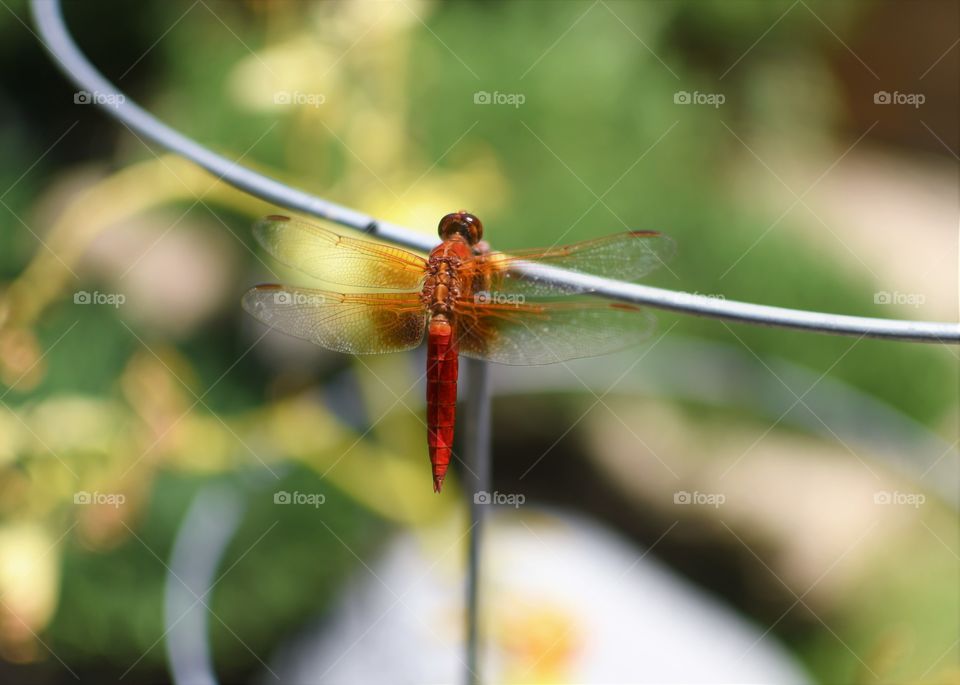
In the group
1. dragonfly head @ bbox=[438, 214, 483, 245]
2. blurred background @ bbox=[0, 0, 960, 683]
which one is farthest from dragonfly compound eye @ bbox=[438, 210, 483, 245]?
blurred background @ bbox=[0, 0, 960, 683]

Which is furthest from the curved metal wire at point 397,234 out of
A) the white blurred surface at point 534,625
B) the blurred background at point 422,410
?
the white blurred surface at point 534,625

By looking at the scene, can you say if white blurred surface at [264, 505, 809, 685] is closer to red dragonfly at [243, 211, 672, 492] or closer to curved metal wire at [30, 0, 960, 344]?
red dragonfly at [243, 211, 672, 492]

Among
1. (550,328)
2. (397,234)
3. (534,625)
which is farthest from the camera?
(534,625)

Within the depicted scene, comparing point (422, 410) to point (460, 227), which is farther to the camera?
point (422, 410)

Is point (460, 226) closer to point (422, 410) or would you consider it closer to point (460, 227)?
point (460, 227)

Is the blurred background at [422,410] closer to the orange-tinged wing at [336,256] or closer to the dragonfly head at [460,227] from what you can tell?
the orange-tinged wing at [336,256]

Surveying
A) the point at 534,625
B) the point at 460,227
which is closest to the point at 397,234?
the point at 460,227
